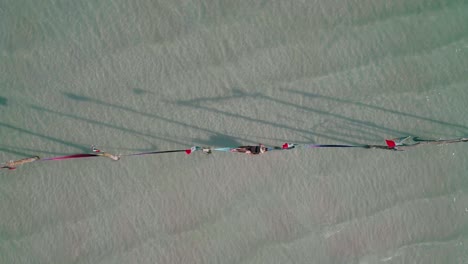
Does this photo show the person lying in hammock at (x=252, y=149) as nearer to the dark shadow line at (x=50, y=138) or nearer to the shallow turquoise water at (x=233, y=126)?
the shallow turquoise water at (x=233, y=126)

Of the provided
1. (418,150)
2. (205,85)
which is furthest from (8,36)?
(418,150)

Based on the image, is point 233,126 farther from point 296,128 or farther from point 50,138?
point 50,138

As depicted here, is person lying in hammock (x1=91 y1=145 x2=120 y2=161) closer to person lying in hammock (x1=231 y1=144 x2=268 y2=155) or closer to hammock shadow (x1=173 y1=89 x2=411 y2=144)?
hammock shadow (x1=173 y1=89 x2=411 y2=144)

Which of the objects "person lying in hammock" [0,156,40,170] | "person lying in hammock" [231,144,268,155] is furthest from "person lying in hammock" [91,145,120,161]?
"person lying in hammock" [231,144,268,155]

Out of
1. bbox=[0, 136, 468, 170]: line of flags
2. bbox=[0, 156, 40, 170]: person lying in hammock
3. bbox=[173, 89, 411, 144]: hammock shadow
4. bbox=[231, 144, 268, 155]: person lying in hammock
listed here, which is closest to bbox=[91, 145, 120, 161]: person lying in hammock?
bbox=[0, 136, 468, 170]: line of flags

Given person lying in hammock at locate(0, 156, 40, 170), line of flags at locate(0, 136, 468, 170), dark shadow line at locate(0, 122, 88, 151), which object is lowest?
line of flags at locate(0, 136, 468, 170)

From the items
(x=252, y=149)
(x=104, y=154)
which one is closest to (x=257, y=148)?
(x=252, y=149)

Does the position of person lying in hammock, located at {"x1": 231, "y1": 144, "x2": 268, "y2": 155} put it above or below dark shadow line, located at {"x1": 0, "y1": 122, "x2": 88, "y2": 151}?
below

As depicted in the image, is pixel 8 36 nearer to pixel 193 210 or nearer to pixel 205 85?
pixel 205 85

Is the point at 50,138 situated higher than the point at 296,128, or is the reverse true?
the point at 50,138

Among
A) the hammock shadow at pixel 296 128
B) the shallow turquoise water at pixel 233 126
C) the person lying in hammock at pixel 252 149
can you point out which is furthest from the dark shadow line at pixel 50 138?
the person lying in hammock at pixel 252 149
